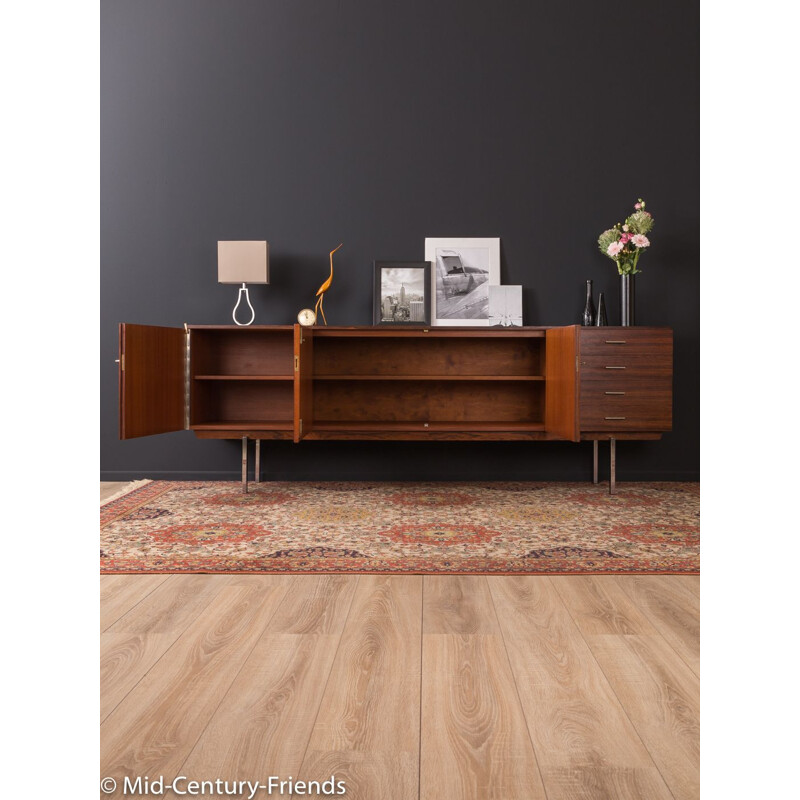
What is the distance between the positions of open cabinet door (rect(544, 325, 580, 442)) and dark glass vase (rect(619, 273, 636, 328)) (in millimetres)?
397

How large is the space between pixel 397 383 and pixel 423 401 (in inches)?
7.4

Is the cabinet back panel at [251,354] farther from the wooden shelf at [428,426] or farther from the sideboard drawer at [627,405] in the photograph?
the sideboard drawer at [627,405]

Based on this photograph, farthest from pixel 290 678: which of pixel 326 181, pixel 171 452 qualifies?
pixel 326 181

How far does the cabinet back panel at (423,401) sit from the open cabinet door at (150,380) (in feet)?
2.75

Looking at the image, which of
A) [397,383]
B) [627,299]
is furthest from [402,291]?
[627,299]

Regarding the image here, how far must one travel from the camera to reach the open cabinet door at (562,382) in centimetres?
351

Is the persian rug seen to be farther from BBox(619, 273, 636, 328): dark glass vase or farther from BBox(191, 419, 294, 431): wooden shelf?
BBox(619, 273, 636, 328): dark glass vase

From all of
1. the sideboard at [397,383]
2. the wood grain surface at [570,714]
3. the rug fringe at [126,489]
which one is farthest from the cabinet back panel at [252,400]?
the wood grain surface at [570,714]

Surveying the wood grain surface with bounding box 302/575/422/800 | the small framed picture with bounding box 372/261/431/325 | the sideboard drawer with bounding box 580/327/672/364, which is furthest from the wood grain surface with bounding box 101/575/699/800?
the small framed picture with bounding box 372/261/431/325

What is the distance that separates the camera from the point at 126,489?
12.7 ft
